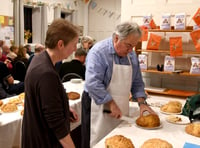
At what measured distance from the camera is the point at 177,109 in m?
1.94

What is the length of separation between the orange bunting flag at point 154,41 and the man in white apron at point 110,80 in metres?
1.02

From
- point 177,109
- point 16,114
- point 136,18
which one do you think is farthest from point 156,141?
point 136,18

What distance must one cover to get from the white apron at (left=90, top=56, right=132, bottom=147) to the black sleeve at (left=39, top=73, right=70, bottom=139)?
21.9 inches

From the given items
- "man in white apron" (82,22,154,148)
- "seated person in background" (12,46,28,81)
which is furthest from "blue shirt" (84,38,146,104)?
"seated person in background" (12,46,28,81)

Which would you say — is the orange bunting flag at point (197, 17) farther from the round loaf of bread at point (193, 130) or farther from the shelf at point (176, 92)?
the round loaf of bread at point (193, 130)

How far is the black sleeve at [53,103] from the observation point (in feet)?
3.66

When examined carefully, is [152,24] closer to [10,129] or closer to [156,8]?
[156,8]

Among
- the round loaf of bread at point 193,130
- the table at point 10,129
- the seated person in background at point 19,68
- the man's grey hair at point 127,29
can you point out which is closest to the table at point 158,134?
the round loaf of bread at point 193,130

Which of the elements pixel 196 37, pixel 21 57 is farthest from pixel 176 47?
pixel 21 57

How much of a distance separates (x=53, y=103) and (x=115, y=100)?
0.70 meters

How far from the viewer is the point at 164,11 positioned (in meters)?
2.84

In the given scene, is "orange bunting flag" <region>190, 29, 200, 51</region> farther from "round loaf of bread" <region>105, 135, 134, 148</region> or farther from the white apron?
"round loaf of bread" <region>105, 135, 134, 148</region>

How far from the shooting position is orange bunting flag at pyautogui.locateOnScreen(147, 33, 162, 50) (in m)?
2.76

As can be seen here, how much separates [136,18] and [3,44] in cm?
321
